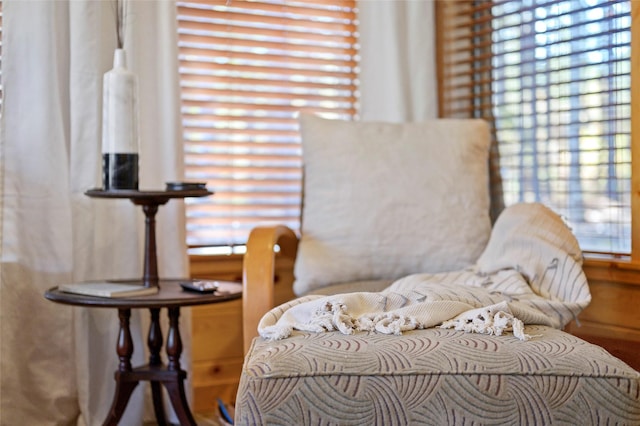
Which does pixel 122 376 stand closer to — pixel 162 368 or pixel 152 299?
pixel 162 368

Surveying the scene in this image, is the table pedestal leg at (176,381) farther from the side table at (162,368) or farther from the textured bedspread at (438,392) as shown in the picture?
the textured bedspread at (438,392)

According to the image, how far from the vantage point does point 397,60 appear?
Answer: 2381 millimetres

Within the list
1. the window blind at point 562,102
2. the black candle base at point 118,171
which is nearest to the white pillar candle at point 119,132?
the black candle base at point 118,171

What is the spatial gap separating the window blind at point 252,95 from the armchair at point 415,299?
0.29 metres

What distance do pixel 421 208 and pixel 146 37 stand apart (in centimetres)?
82

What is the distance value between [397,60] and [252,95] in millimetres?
439

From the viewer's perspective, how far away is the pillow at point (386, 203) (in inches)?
77.3

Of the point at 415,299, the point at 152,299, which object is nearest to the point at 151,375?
the point at 152,299

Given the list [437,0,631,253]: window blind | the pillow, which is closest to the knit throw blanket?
the pillow

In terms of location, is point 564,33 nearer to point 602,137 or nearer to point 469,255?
point 602,137

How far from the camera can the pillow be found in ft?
6.44

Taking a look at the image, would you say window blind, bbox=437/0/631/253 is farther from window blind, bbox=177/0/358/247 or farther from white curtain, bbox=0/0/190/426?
white curtain, bbox=0/0/190/426

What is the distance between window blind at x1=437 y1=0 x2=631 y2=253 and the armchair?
168mm

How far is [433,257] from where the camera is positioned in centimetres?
198
